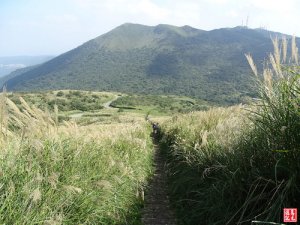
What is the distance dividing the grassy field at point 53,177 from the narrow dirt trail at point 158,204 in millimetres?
305

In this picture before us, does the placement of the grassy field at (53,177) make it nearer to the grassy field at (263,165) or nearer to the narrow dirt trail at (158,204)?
the narrow dirt trail at (158,204)

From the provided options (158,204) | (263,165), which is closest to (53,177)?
(263,165)

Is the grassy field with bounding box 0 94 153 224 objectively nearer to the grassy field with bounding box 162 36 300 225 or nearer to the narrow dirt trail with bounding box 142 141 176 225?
the narrow dirt trail with bounding box 142 141 176 225

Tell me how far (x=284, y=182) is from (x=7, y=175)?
362 cm

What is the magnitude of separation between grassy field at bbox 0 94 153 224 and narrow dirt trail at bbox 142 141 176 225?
31cm

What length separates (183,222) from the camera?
6867 millimetres

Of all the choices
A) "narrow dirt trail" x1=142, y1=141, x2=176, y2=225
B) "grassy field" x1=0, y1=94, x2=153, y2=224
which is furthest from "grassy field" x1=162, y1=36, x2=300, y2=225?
"grassy field" x1=0, y1=94, x2=153, y2=224

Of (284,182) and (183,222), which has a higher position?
(284,182)

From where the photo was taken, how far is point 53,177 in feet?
15.3

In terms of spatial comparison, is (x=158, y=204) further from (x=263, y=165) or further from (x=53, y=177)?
(x=53, y=177)

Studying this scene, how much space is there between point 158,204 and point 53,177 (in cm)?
466

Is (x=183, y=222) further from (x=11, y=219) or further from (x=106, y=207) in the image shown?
(x=11, y=219)

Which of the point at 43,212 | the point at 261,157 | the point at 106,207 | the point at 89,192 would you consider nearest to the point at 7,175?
the point at 43,212

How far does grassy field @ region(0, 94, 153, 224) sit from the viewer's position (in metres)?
4.50
